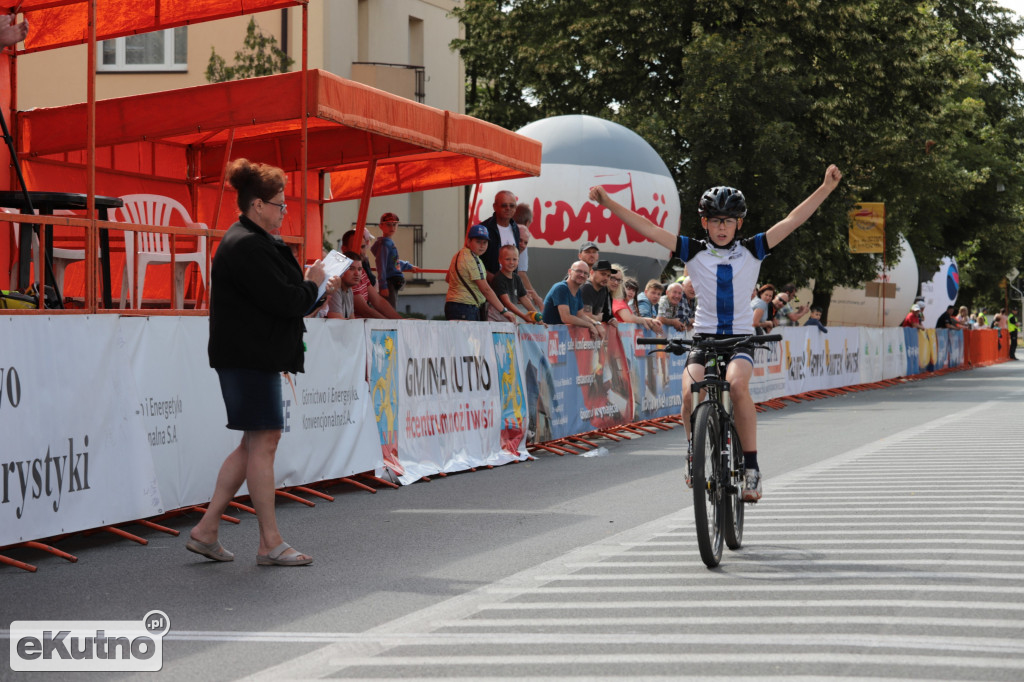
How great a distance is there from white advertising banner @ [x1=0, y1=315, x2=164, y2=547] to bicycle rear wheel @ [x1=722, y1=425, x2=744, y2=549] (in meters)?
3.65

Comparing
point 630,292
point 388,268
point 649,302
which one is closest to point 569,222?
point 630,292

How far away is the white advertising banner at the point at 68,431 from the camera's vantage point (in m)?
7.70

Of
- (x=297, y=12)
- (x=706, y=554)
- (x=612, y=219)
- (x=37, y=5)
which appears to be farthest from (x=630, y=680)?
(x=297, y=12)

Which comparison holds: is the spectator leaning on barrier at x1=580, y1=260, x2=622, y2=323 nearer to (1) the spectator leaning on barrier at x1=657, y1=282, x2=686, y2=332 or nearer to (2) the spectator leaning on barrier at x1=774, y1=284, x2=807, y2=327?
(1) the spectator leaning on barrier at x1=657, y1=282, x2=686, y2=332

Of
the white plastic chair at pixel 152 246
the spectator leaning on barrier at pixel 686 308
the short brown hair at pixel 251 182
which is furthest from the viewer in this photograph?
the spectator leaning on barrier at pixel 686 308

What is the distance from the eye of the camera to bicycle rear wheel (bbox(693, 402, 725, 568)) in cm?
704

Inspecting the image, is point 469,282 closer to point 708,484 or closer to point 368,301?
point 368,301

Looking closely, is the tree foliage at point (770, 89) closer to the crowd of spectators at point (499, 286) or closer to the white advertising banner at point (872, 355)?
the white advertising banner at point (872, 355)

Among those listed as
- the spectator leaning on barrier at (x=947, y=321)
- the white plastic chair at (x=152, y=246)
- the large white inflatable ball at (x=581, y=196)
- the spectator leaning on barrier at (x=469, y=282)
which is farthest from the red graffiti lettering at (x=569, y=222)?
the spectator leaning on barrier at (x=947, y=321)

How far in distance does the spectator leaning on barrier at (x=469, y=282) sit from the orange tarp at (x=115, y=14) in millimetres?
3229

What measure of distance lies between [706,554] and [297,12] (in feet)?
90.3

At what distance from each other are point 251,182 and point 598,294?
9101 mm

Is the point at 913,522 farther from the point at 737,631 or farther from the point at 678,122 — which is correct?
the point at 678,122

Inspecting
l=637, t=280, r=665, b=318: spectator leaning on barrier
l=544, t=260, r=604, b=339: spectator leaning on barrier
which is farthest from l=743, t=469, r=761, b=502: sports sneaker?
l=637, t=280, r=665, b=318: spectator leaning on barrier
